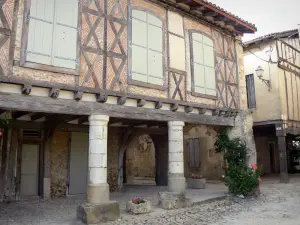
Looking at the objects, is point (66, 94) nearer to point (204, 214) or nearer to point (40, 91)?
point (40, 91)

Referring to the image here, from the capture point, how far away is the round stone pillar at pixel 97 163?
629cm

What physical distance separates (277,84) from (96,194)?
9908mm

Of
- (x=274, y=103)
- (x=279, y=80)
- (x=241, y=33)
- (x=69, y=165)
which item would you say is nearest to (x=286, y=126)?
(x=274, y=103)

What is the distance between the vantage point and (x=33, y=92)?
18.7 feet

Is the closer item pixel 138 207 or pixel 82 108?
pixel 82 108

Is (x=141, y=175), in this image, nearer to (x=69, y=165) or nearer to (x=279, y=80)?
(x=69, y=165)

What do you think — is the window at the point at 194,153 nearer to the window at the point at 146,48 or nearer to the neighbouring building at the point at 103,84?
the neighbouring building at the point at 103,84

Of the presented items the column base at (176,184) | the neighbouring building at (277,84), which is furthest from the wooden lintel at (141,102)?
the neighbouring building at (277,84)

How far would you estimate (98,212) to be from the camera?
239 inches

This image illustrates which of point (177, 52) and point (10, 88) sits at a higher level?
point (177, 52)

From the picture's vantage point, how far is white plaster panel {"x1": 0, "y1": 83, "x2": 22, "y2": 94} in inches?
211

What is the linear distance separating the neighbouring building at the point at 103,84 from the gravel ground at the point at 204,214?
2.74ft

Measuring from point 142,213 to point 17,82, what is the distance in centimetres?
398

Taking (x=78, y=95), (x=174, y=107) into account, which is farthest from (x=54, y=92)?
(x=174, y=107)
